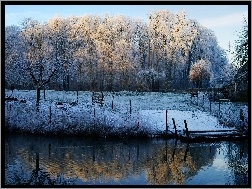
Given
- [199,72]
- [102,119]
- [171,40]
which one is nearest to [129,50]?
[171,40]

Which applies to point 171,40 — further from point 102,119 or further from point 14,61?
point 102,119

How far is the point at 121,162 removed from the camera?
1458cm

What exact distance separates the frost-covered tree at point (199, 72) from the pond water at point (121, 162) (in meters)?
16.3

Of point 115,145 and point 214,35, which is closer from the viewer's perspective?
point 115,145

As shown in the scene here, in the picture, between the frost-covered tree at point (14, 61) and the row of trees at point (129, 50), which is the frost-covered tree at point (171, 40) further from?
the frost-covered tree at point (14, 61)

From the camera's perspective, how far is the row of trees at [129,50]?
113ft

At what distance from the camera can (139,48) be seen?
37.3 meters

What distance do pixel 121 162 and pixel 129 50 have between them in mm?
22190

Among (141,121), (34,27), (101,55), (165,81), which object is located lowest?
(141,121)

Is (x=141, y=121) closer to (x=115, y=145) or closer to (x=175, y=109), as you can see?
(x=115, y=145)

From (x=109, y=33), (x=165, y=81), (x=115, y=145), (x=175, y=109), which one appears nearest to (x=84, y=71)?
(x=109, y=33)

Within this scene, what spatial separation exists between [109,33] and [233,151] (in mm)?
22068

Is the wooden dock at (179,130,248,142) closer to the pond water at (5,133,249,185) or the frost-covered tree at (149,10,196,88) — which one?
the pond water at (5,133,249,185)

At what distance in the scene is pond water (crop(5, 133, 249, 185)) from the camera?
39.6 feet
